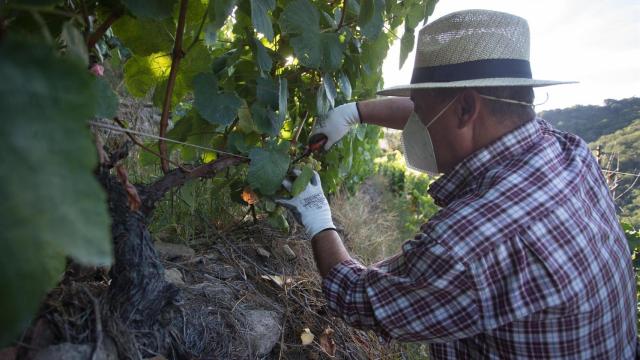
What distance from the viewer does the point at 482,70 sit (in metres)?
1.56

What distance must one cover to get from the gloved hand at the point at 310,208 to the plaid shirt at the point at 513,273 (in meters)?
0.31

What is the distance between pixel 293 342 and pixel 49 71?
1812 mm

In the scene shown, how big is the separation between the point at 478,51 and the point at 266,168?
0.83 m

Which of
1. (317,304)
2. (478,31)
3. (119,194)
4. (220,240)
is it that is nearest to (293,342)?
(317,304)

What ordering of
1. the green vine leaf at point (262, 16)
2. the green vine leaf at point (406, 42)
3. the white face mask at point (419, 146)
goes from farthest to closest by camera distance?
the green vine leaf at point (406, 42) → the white face mask at point (419, 146) → the green vine leaf at point (262, 16)

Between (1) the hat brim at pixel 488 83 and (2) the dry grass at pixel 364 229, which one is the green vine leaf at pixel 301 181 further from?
(2) the dry grass at pixel 364 229

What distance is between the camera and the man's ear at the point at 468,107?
154cm

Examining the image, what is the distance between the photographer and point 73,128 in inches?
17.1

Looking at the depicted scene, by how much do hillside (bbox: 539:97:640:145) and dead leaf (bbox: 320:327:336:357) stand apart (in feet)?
14.2

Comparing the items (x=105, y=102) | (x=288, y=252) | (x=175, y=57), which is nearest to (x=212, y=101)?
(x=175, y=57)

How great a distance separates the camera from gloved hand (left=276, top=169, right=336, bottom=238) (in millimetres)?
1849

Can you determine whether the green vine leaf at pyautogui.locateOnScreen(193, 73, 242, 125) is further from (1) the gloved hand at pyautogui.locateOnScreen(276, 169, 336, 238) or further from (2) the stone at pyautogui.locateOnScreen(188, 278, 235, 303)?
(2) the stone at pyautogui.locateOnScreen(188, 278, 235, 303)

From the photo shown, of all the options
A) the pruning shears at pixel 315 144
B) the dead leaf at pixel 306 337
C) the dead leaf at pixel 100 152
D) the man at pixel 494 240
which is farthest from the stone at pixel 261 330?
the dead leaf at pixel 100 152

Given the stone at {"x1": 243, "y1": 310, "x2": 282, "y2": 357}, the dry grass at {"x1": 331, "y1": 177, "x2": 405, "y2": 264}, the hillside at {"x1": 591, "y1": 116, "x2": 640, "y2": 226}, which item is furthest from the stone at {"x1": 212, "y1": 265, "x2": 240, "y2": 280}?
the hillside at {"x1": 591, "y1": 116, "x2": 640, "y2": 226}
